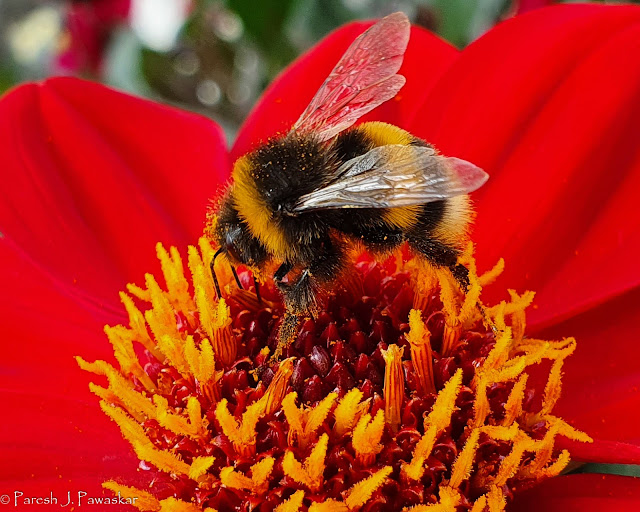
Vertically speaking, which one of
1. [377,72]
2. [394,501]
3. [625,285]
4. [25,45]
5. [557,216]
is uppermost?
[25,45]

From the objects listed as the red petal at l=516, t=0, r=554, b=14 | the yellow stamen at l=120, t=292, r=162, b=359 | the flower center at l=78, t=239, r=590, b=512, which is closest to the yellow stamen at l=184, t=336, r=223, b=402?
the flower center at l=78, t=239, r=590, b=512

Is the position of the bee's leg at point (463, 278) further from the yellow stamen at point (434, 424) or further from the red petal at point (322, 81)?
the red petal at point (322, 81)

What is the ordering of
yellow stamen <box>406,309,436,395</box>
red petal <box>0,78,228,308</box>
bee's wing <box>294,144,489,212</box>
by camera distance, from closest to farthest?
bee's wing <box>294,144,489,212</box> < yellow stamen <box>406,309,436,395</box> < red petal <box>0,78,228,308</box>

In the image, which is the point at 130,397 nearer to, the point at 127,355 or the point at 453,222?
the point at 127,355

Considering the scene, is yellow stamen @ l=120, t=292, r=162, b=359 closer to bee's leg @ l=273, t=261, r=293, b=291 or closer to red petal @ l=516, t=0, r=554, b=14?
bee's leg @ l=273, t=261, r=293, b=291

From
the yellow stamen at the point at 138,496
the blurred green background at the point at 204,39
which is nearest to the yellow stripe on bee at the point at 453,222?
the yellow stamen at the point at 138,496

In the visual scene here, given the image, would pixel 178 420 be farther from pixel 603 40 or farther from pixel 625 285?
Answer: pixel 603 40

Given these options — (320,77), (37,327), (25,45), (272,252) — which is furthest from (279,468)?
(25,45)

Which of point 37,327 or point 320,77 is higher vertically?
point 320,77
